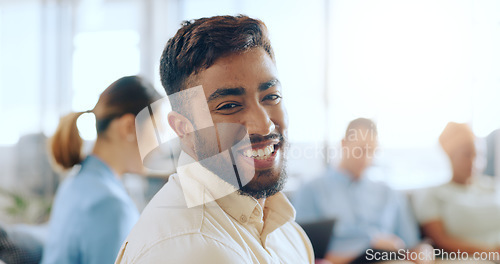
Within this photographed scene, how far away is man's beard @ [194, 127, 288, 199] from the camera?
0.36 meters

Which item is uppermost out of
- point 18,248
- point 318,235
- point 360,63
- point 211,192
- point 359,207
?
point 360,63

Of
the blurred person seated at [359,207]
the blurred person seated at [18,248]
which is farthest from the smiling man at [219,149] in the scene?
the blurred person seated at [18,248]

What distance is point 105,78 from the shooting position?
52 centimetres

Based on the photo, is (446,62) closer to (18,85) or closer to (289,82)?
(289,82)

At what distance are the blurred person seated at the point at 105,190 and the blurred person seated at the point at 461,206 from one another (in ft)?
1.28

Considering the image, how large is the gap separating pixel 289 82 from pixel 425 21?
0.62 feet

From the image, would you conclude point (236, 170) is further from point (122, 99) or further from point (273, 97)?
point (122, 99)

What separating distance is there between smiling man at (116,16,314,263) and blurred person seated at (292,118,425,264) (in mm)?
113

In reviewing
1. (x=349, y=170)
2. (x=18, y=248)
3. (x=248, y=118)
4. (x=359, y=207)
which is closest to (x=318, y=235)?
(x=349, y=170)

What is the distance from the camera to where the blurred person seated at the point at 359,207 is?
479mm

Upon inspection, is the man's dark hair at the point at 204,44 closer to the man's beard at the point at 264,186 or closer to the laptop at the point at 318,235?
the man's beard at the point at 264,186

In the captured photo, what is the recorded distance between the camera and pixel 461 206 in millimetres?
680

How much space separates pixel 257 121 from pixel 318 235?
229 mm

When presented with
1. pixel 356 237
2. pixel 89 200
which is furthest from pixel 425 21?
pixel 89 200
